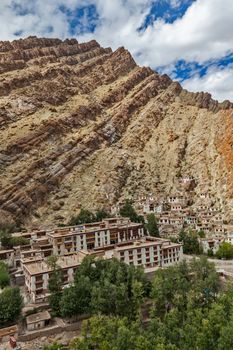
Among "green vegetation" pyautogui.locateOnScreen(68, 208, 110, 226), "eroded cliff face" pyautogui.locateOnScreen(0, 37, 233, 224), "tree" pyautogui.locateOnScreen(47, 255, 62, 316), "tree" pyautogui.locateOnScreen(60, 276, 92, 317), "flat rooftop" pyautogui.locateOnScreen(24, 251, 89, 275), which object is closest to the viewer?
"tree" pyautogui.locateOnScreen(60, 276, 92, 317)

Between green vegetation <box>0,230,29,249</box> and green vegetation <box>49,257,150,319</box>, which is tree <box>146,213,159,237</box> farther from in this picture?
green vegetation <box>49,257,150,319</box>

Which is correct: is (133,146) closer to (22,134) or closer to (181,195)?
(181,195)

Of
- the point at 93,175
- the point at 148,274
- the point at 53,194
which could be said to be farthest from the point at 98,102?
the point at 148,274

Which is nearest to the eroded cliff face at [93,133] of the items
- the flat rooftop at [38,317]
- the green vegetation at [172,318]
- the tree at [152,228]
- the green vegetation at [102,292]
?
the tree at [152,228]

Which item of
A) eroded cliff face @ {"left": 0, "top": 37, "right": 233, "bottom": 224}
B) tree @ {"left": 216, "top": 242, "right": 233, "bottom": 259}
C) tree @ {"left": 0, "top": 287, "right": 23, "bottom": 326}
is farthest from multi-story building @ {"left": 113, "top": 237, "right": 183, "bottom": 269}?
eroded cliff face @ {"left": 0, "top": 37, "right": 233, "bottom": 224}

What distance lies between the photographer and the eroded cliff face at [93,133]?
94125 mm

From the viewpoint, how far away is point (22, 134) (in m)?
101

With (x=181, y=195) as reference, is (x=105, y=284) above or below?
below

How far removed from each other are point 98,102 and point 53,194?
51.1m

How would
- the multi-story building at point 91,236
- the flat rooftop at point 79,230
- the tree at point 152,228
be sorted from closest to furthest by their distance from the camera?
the multi-story building at point 91,236
the flat rooftop at point 79,230
the tree at point 152,228

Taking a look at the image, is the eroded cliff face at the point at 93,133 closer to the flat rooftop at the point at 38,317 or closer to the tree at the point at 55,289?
the tree at the point at 55,289

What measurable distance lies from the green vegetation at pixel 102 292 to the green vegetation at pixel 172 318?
17cm

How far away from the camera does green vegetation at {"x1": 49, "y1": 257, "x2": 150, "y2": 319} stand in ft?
131

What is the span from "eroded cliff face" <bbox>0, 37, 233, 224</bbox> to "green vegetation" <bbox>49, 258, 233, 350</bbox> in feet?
154
